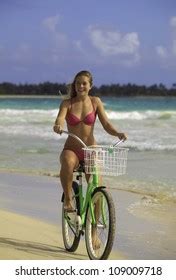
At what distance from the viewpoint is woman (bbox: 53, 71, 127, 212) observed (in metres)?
5.00

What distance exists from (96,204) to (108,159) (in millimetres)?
398

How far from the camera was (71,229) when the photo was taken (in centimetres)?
534

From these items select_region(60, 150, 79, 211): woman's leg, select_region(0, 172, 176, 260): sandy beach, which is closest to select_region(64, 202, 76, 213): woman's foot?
select_region(60, 150, 79, 211): woman's leg

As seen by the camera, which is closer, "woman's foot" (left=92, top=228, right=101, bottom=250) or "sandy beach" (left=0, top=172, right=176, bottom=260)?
"woman's foot" (left=92, top=228, right=101, bottom=250)

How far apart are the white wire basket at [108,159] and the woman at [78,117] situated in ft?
0.95

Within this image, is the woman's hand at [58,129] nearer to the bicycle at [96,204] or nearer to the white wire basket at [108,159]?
the bicycle at [96,204]

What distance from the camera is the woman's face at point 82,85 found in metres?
5.00

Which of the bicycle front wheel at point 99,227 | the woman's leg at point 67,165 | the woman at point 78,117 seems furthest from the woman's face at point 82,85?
the bicycle front wheel at point 99,227

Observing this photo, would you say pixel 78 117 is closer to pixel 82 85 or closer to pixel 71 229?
pixel 82 85

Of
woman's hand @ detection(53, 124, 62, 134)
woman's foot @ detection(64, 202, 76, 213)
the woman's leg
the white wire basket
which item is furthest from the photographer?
woman's foot @ detection(64, 202, 76, 213)

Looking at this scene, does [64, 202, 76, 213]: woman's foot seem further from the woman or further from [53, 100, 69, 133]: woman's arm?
[53, 100, 69, 133]: woman's arm
